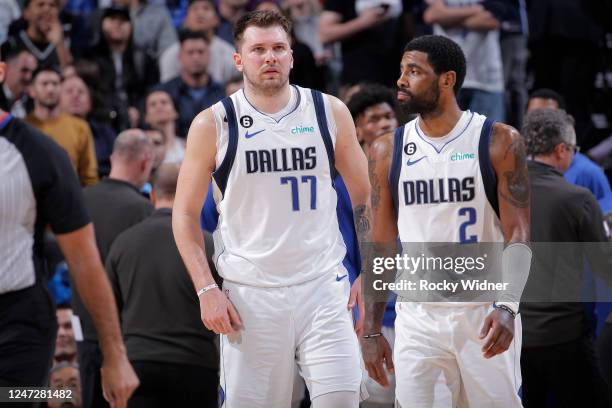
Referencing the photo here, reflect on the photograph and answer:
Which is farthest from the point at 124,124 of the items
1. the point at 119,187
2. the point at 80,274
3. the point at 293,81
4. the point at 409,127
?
the point at 80,274

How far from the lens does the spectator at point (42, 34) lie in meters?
11.1

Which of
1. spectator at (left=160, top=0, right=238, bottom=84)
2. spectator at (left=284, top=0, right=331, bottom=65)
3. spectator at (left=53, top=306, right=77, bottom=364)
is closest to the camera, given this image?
spectator at (left=53, top=306, right=77, bottom=364)

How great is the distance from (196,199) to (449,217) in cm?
126

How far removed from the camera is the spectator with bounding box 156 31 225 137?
10.9m

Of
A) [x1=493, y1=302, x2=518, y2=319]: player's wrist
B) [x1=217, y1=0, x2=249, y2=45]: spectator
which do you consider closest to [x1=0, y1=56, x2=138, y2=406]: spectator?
[x1=493, y1=302, x2=518, y2=319]: player's wrist

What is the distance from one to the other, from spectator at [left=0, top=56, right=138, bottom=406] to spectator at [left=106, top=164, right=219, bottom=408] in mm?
1986

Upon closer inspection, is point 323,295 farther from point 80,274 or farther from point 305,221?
point 80,274

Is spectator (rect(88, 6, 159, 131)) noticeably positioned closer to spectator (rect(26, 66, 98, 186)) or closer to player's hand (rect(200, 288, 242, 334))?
spectator (rect(26, 66, 98, 186))

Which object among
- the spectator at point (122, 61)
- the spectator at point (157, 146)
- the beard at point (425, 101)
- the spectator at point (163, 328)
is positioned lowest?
the spectator at point (163, 328)

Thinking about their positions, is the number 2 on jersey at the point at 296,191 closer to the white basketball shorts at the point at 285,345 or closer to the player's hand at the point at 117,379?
the white basketball shorts at the point at 285,345

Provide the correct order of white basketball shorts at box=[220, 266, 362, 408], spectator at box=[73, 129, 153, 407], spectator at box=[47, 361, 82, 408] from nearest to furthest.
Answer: white basketball shorts at box=[220, 266, 362, 408] → spectator at box=[73, 129, 153, 407] → spectator at box=[47, 361, 82, 408]

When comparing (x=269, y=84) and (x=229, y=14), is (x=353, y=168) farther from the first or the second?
(x=229, y=14)

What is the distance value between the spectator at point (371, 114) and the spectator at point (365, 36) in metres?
3.17

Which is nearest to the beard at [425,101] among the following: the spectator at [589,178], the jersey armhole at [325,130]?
the jersey armhole at [325,130]
